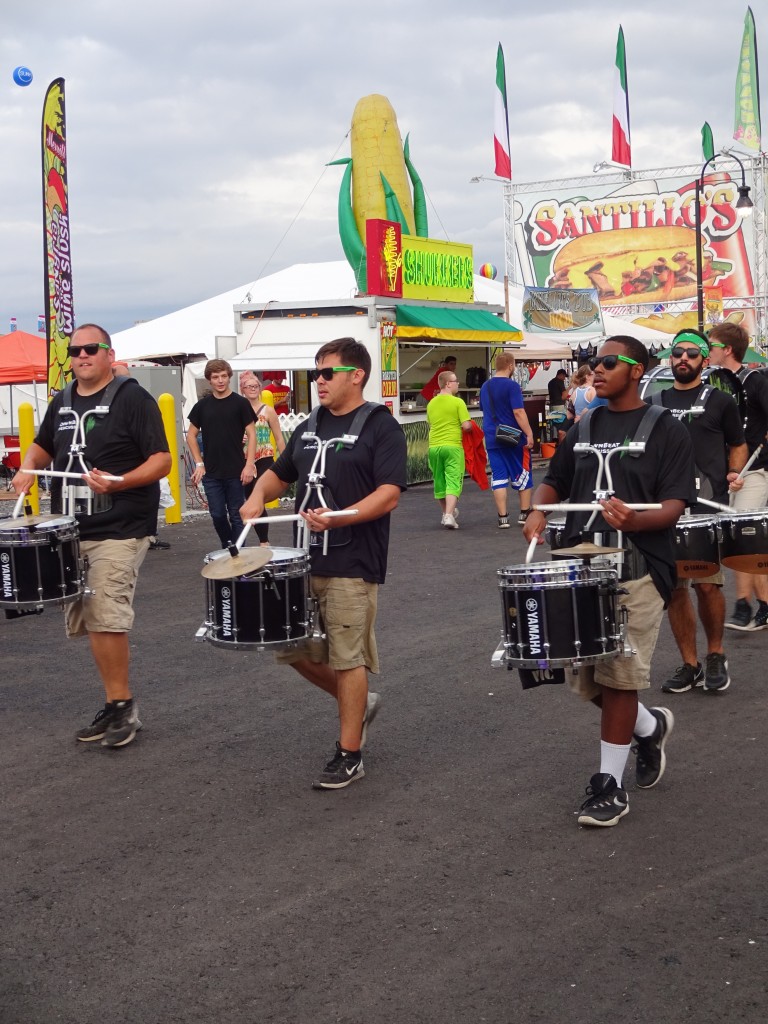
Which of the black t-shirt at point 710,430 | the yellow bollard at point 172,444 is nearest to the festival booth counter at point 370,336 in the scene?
the yellow bollard at point 172,444

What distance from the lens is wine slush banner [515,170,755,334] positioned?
162 ft

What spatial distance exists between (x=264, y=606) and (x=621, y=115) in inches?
1962

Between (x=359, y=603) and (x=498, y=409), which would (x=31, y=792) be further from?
(x=498, y=409)

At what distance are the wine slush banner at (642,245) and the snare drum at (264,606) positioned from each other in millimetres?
43301

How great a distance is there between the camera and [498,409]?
45.6 ft

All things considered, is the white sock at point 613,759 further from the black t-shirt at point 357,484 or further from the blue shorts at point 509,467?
the blue shorts at point 509,467

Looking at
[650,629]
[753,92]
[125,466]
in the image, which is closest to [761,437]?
[650,629]

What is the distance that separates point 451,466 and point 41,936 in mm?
10637

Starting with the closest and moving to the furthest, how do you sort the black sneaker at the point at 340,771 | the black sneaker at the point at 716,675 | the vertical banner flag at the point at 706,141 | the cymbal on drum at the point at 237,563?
the cymbal on drum at the point at 237,563 < the black sneaker at the point at 340,771 < the black sneaker at the point at 716,675 < the vertical banner flag at the point at 706,141

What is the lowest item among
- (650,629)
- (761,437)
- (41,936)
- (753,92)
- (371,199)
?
(41,936)

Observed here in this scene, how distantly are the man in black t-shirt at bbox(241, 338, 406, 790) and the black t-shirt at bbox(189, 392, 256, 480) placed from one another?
17.7 feet

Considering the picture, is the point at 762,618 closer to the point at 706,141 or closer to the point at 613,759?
the point at 613,759

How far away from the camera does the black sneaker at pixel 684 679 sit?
671 cm

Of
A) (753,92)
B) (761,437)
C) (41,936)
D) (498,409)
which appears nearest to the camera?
(41,936)
